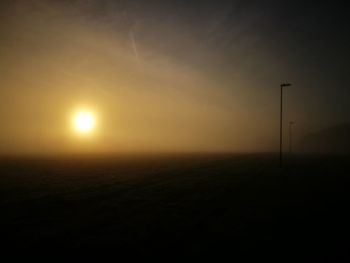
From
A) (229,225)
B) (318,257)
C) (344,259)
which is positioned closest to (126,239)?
(229,225)

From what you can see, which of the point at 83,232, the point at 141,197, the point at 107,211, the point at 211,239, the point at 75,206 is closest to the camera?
the point at 211,239

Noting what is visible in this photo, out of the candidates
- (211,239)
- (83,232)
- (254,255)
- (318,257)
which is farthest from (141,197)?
(318,257)

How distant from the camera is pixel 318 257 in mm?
8953

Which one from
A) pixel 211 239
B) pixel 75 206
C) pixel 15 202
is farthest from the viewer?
pixel 15 202

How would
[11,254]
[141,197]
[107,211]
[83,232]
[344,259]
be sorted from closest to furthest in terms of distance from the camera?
[344,259]
[11,254]
[83,232]
[107,211]
[141,197]

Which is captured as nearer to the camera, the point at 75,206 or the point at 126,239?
the point at 126,239

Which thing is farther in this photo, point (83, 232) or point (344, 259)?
point (83, 232)

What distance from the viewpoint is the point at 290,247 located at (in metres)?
9.84

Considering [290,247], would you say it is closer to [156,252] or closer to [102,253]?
[156,252]

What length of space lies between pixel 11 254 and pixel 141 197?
39.2 feet

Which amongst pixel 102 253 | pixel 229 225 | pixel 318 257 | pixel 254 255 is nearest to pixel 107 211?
pixel 102 253

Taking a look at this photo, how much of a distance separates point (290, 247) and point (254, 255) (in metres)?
1.74

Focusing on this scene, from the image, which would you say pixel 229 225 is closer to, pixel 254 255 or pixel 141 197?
pixel 254 255

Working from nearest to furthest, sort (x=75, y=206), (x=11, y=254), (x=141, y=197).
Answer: (x=11, y=254) → (x=75, y=206) → (x=141, y=197)
